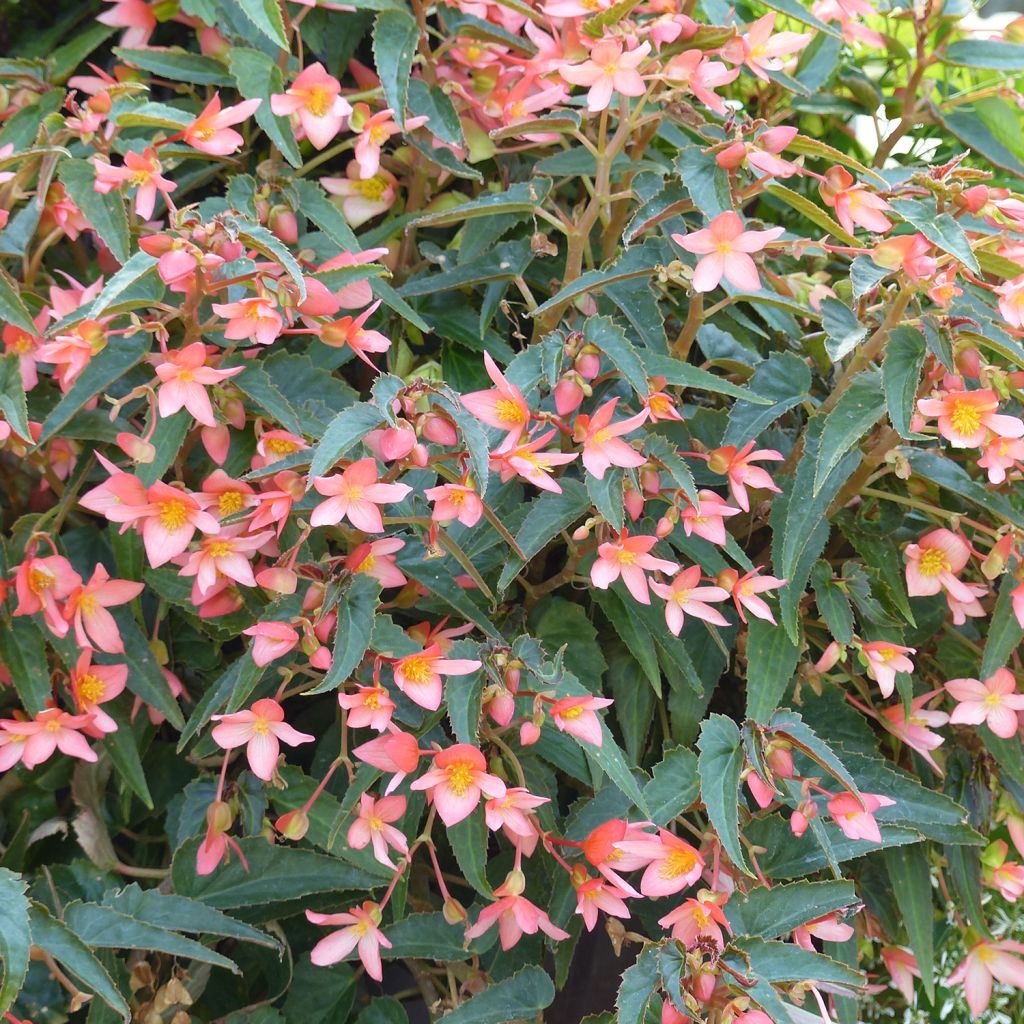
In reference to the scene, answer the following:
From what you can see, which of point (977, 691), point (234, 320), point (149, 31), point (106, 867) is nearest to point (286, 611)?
point (234, 320)

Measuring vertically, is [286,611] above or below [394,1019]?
above

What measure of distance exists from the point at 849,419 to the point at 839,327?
0.07m

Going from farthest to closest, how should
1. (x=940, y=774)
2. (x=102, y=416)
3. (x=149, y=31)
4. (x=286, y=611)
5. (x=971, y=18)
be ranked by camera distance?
(x=971, y=18), (x=149, y=31), (x=940, y=774), (x=102, y=416), (x=286, y=611)

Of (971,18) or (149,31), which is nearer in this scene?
(149,31)

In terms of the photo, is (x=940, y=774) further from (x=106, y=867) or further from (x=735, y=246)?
(x=106, y=867)

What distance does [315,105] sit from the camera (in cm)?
83

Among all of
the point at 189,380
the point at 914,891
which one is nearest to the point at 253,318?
the point at 189,380

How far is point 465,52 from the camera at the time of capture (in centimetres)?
95

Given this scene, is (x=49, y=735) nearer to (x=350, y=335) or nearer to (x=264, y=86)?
(x=350, y=335)

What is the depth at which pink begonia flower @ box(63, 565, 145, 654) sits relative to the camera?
2.42 feet

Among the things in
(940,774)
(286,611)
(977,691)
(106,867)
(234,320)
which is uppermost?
(234,320)

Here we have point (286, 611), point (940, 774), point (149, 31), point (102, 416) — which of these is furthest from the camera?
point (149, 31)

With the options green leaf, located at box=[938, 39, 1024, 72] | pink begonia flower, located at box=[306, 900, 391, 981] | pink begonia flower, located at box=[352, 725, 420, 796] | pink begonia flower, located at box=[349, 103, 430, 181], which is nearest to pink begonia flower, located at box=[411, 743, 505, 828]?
pink begonia flower, located at box=[352, 725, 420, 796]

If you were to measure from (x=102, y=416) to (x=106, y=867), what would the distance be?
324 mm
